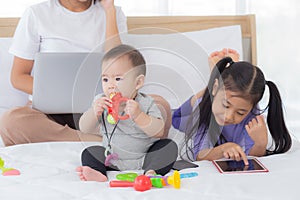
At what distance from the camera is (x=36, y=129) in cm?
179

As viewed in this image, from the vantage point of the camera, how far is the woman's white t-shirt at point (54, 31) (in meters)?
2.04

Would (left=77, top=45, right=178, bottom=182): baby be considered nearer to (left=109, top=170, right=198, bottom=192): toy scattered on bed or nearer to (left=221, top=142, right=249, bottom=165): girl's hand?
(left=109, top=170, right=198, bottom=192): toy scattered on bed

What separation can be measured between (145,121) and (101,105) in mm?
121

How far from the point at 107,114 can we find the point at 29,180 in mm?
257

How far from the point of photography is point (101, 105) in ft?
4.49

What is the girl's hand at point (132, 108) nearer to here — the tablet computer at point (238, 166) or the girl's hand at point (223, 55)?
the tablet computer at point (238, 166)

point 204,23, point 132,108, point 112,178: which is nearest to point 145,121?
point 132,108

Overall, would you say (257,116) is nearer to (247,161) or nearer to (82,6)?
(247,161)

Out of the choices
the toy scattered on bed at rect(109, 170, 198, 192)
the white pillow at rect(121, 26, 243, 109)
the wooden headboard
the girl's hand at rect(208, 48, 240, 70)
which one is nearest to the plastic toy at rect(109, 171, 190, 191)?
the toy scattered on bed at rect(109, 170, 198, 192)

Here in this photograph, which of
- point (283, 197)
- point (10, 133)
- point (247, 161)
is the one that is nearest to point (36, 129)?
point (10, 133)

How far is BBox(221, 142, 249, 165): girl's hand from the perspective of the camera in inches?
58.3

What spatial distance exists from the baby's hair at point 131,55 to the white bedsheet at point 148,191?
0.28m

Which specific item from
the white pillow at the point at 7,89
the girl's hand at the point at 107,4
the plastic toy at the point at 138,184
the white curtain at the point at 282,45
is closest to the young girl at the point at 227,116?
the plastic toy at the point at 138,184

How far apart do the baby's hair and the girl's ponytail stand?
1.44 ft
